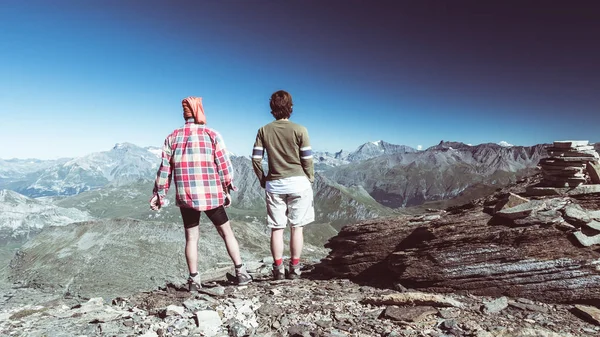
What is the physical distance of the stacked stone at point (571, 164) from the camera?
38.1ft

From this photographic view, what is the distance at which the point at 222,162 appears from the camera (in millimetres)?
9312

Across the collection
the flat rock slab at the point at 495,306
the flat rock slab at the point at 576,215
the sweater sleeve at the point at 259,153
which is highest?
the sweater sleeve at the point at 259,153

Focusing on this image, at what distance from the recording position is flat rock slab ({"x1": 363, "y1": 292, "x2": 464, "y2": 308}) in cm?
812

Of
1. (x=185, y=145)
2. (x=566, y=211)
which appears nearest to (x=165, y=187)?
(x=185, y=145)

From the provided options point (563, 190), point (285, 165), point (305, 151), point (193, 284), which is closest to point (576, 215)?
point (563, 190)

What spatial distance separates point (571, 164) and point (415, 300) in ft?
26.8

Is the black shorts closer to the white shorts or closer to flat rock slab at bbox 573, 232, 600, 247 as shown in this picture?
the white shorts

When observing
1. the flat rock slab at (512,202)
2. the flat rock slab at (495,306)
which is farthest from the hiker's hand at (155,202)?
the flat rock slab at (512,202)

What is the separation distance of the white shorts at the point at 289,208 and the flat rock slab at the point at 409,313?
124 inches

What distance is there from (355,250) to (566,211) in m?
6.24

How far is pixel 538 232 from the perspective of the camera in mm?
8984

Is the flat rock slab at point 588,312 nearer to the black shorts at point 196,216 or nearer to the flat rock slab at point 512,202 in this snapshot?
the flat rock slab at point 512,202

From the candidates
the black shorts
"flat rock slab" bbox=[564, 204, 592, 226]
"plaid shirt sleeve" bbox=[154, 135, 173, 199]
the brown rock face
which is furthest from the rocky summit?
"plaid shirt sleeve" bbox=[154, 135, 173, 199]

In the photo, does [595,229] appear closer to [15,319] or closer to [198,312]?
[198,312]
